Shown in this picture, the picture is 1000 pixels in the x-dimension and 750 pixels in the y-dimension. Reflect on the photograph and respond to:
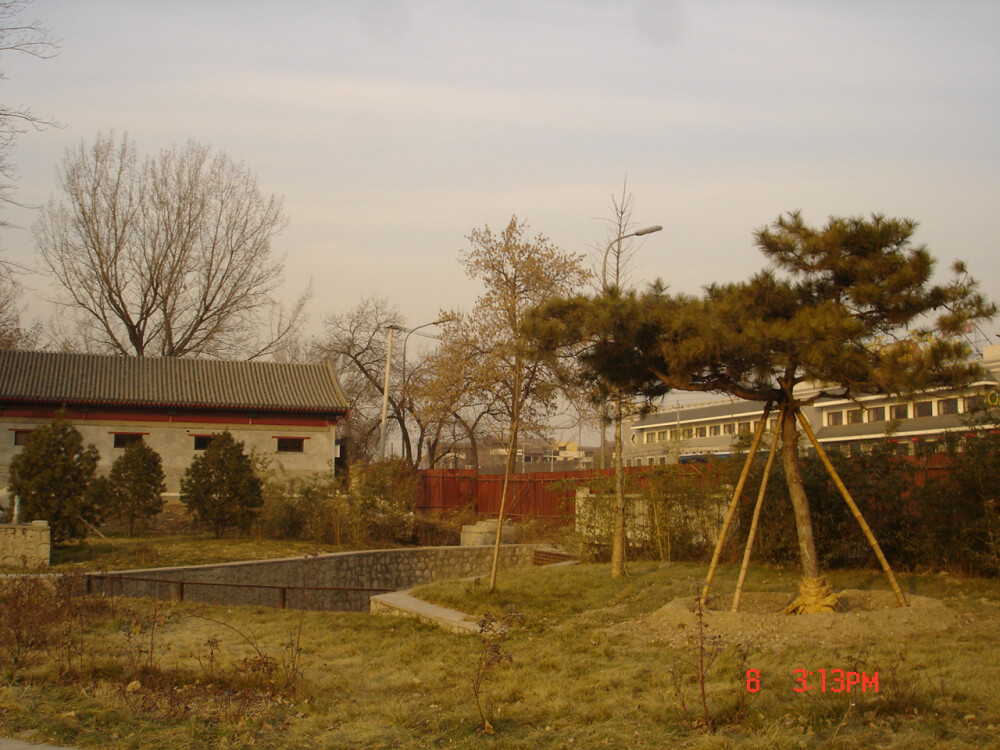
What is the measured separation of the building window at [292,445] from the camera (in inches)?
1218

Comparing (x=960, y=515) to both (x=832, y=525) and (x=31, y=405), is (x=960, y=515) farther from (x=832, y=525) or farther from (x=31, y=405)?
(x=31, y=405)

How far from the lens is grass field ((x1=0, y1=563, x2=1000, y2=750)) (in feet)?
18.7

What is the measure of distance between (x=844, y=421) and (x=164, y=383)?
3540 cm

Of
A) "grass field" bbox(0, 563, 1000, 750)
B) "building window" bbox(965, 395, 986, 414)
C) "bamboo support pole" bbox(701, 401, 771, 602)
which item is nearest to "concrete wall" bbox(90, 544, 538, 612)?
"grass field" bbox(0, 563, 1000, 750)

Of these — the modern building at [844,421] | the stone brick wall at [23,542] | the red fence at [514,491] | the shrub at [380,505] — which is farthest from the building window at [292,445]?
the stone brick wall at [23,542]

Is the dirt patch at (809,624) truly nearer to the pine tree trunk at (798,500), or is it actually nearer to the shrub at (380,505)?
the pine tree trunk at (798,500)

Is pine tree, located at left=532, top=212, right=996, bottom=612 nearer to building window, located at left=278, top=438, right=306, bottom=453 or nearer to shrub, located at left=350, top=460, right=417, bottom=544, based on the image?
shrub, located at left=350, top=460, right=417, bottom=544

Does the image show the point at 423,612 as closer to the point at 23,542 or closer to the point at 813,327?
the point at 813,327

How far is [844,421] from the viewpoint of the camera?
4806 centimetres

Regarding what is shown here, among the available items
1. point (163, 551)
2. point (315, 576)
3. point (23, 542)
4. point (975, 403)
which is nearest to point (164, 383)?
point (163, 551)

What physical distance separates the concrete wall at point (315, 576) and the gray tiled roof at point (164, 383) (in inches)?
418

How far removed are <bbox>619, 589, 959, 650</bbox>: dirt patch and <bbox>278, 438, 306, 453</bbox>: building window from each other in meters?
22.9

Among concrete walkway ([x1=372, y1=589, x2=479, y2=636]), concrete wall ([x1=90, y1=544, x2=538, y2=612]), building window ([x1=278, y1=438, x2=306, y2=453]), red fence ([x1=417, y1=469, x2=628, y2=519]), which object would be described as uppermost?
building window ([x1=278, y1=438, x2=306, y2=453])

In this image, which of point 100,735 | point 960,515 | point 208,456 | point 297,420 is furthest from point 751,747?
point 297,420
